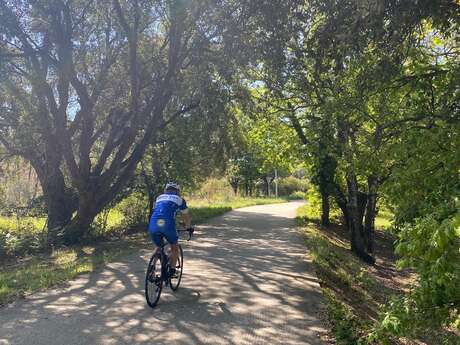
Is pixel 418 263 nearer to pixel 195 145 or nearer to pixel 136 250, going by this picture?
pixel 136 250

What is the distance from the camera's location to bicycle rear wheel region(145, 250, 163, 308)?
22.9 ft

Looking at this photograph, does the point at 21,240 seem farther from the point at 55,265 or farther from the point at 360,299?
the point at 360,299

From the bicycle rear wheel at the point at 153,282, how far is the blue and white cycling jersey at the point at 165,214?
46 cm

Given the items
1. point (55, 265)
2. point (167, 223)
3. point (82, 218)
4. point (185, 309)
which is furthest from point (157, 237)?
point (82, 218)

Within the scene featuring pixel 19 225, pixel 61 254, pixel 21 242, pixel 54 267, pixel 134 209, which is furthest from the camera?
pixel 134 209

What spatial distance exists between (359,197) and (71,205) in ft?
38.1

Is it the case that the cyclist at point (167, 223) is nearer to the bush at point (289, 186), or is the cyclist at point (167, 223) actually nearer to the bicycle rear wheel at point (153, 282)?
the bicycle rear wheel at point (153, 282)

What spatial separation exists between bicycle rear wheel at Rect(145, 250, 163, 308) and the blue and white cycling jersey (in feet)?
1.52

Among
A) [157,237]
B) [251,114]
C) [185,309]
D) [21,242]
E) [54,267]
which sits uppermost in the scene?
[251,114]

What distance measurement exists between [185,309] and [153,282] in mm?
643

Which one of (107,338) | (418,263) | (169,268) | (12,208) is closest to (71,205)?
(12,208)

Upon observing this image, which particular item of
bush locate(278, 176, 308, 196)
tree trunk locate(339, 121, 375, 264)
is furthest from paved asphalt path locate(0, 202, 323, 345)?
bush locate(278, 176, 308, 196)

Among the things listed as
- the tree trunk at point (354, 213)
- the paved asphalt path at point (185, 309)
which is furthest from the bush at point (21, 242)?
the tree trunk at point (354, 213)

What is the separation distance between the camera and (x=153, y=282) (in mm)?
7078
